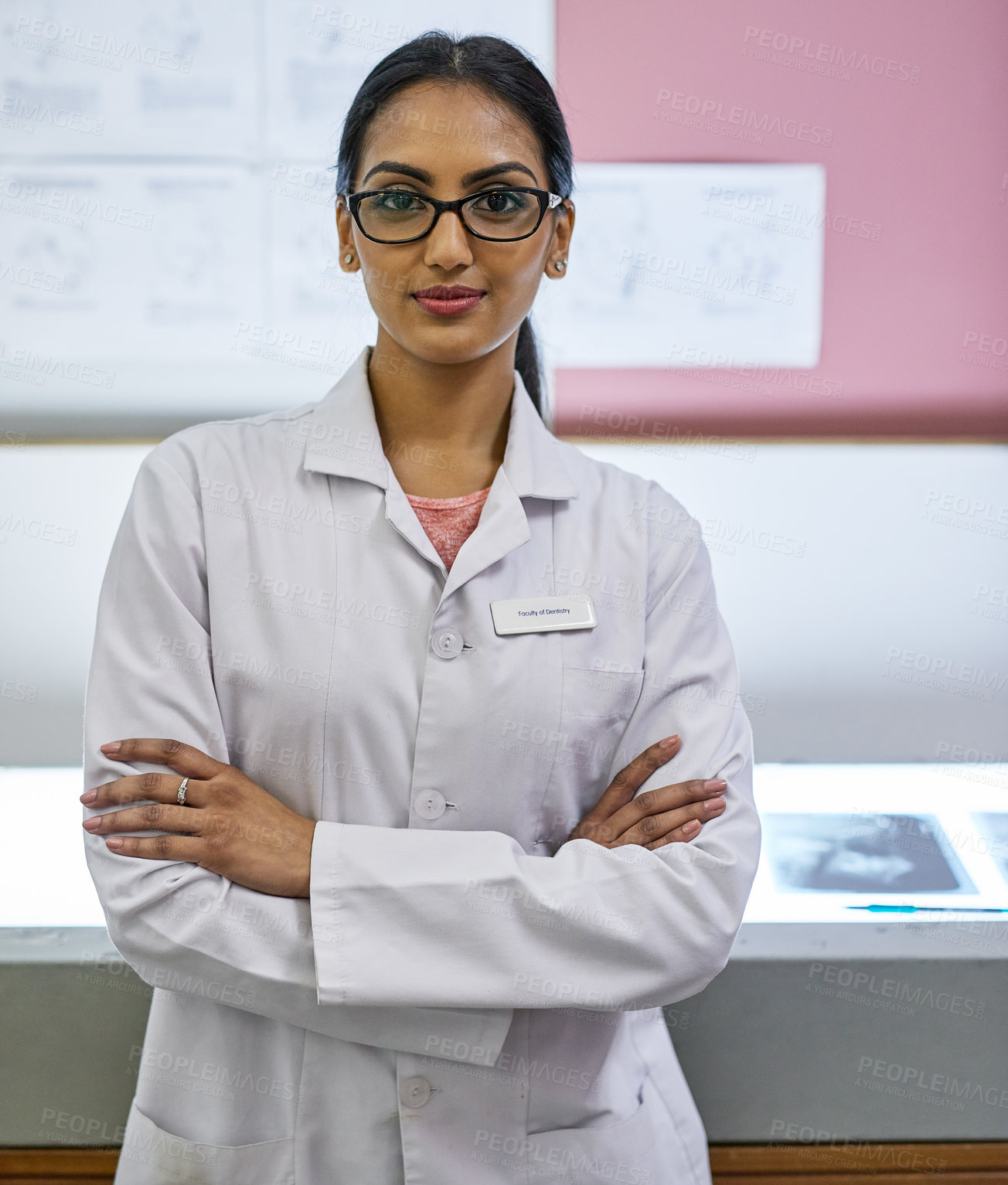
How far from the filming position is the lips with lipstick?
135 cm

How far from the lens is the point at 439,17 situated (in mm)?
2766

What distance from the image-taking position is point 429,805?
1349mm

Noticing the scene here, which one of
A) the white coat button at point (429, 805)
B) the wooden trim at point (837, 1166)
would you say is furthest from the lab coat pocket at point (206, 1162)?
the wooden trim at point (837, 1166)

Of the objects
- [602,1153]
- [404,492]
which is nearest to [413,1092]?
[602,1153]

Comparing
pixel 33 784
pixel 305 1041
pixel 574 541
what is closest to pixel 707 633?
pixel 574 541

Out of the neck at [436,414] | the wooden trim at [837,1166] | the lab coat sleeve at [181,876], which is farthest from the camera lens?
the wooden trim at [837,1166]

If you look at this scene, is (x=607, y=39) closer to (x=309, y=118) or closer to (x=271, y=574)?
(x=309, y=118)

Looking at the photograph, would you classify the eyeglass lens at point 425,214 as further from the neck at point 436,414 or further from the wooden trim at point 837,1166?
the wooden trim at point 837,1166

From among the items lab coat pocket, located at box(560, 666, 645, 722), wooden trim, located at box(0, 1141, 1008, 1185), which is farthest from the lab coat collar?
wooden trim, located at box(0, 1141, 1008, 1185)

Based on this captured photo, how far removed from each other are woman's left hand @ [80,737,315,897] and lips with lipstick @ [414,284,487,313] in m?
0.61

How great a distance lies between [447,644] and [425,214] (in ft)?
1.74

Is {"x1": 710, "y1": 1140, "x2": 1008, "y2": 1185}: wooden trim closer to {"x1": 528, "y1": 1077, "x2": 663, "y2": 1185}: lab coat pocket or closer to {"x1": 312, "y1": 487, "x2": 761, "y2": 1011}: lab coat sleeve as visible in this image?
{"x1": 528, "y1": 1077, "x2": 663, "y2": 1185}: lab coat pocket

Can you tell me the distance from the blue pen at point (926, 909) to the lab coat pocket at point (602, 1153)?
2.17ft

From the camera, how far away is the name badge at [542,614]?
1.39m
